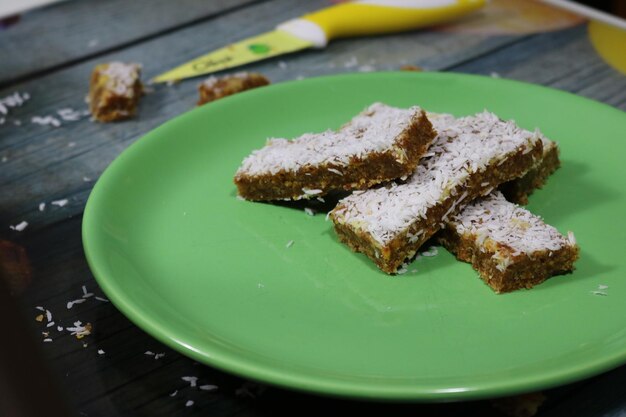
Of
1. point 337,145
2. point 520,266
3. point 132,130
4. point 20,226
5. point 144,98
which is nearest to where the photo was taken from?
point 520,266

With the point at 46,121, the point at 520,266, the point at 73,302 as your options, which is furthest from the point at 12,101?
the point at 520,266

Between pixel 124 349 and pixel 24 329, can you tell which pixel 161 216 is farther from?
pixel 24 329

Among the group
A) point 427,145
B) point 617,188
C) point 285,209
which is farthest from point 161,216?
point 617,188

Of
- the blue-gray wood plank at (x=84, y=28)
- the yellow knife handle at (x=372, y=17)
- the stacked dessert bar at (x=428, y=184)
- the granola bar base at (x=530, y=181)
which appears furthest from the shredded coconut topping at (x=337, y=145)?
the blue-gray wood plank at (x=84, y=28)

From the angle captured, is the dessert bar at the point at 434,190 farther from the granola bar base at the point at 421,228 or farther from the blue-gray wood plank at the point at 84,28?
the blue-gray wood plank at the point at 84,28

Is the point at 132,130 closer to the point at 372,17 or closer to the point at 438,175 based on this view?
the point at 372,17

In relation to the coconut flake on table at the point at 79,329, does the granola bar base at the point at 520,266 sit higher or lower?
higher

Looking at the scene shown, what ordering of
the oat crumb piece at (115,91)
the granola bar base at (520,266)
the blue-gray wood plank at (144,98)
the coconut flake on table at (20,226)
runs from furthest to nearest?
the oat crumb piece at (115,91) → the blue-gray wood plank at (144,98) → the coconut flake on table at (20,226) → the granola bar base at (520,266)
